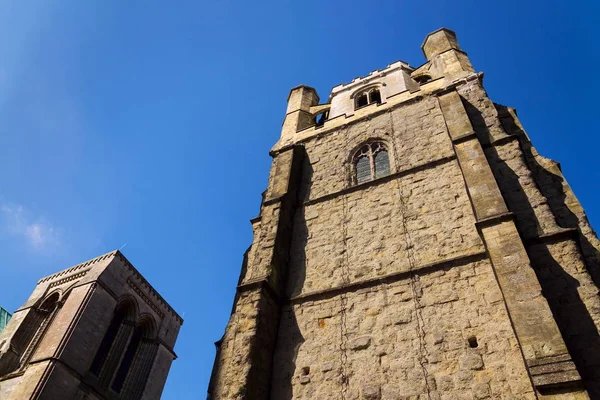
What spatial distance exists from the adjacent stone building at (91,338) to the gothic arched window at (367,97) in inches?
525

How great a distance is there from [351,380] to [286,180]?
4936mm

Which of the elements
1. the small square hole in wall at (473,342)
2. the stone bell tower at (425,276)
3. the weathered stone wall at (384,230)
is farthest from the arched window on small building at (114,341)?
the small square hole in wall at (473,342)

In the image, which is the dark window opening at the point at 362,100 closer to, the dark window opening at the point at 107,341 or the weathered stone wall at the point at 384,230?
the weathered stone wall at the point at 384,230

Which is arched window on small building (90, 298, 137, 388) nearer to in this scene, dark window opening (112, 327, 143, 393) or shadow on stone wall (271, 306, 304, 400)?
dark window opening (112, 327, 143, 393)

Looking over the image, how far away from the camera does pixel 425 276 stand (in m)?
6.50

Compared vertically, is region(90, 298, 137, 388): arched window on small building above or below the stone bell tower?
above

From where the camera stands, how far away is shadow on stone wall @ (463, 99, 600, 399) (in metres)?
4.80

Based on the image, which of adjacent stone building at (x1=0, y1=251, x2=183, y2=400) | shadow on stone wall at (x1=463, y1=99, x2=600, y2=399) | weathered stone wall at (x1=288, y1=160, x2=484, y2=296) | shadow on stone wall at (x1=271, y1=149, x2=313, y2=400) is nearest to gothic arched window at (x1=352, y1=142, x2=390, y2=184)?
weathered stone wall at (x1=288, y1=160, x2=484, y2=296)

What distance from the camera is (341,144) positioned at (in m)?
10.8

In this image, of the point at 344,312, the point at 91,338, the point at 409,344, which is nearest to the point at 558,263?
the point at 409,344

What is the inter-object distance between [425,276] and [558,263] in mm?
1713

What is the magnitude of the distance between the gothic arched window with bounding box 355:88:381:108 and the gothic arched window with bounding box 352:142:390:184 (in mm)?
5307

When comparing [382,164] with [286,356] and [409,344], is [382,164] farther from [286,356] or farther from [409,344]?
[286,356]

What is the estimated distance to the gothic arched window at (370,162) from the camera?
9.44 metres
